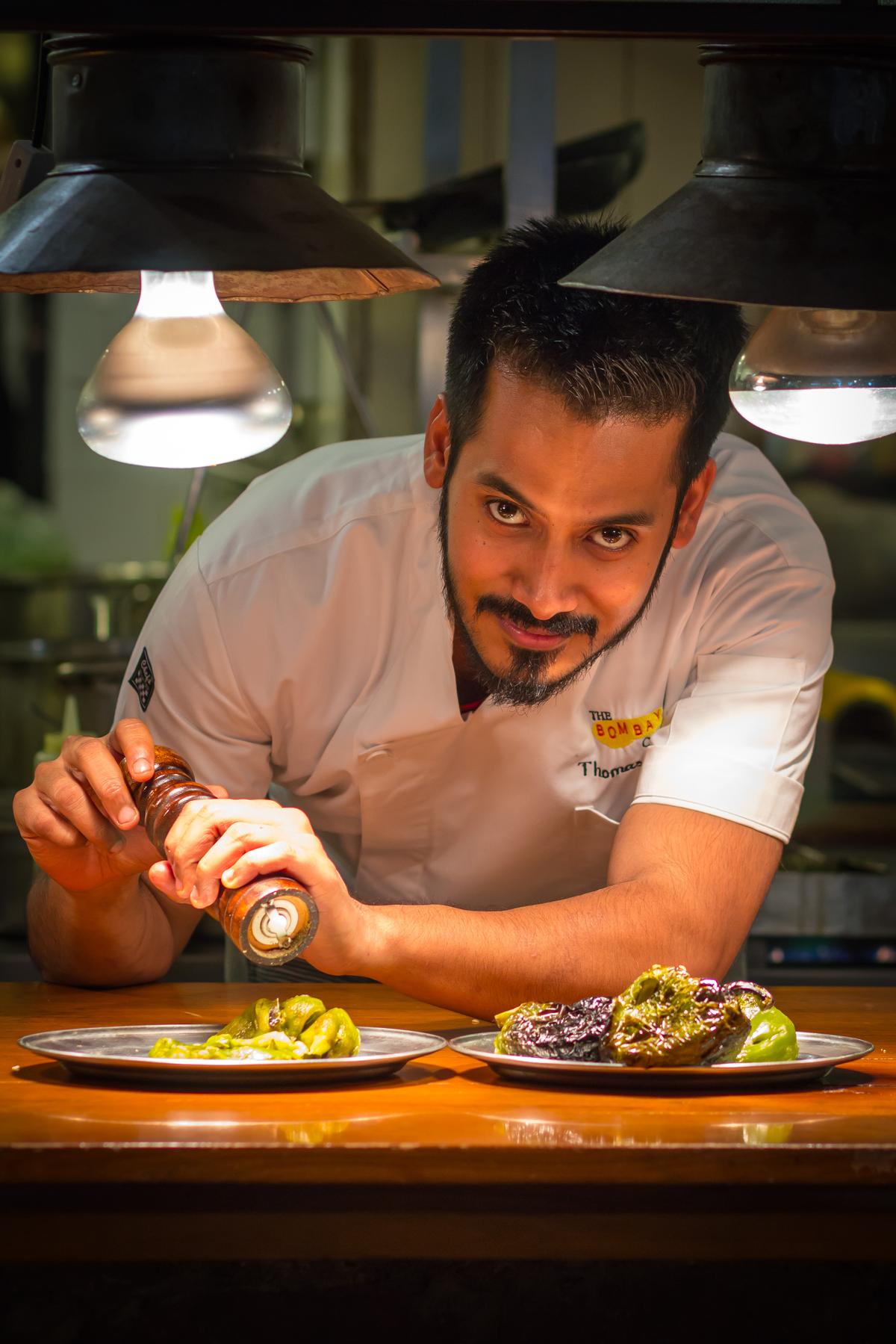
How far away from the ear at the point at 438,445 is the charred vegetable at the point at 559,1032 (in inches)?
28.7

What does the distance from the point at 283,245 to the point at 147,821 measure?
20.6 inches

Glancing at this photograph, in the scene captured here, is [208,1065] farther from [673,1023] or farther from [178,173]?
[178,173]

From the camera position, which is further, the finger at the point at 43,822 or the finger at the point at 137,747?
the finger at the point at 43,822

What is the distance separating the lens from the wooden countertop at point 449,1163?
3.70 ft

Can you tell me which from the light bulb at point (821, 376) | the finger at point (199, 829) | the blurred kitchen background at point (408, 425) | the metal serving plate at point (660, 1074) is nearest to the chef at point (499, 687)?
the finger at point (199, 829)

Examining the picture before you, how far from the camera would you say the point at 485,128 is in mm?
4410

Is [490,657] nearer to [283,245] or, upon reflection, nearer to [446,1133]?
[283,245]

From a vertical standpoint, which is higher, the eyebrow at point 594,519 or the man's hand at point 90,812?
the eyebrow at point 594,519

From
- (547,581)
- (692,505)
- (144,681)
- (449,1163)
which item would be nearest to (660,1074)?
(449,1163)

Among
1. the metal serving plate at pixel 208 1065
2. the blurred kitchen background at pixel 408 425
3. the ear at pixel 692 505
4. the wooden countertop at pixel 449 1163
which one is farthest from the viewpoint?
the blurred kitchen background at pixel 408 425

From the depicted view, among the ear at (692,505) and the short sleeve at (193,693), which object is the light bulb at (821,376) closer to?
the ear at (692,505)

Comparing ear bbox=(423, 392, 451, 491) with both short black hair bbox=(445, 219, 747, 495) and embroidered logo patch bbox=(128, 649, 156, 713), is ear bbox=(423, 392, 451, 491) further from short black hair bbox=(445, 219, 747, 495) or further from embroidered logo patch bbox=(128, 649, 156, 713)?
embroidered logo patch bbox=(128, 649, 156, 713)

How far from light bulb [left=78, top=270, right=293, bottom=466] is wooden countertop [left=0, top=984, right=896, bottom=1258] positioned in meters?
0.65

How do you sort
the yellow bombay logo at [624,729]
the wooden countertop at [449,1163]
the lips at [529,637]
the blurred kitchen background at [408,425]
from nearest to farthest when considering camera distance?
the wooden countertop at [449,1163], the lips at [529,637], the yellow bombay logo at [624,729], the blurred kitchen background at [408,425]
